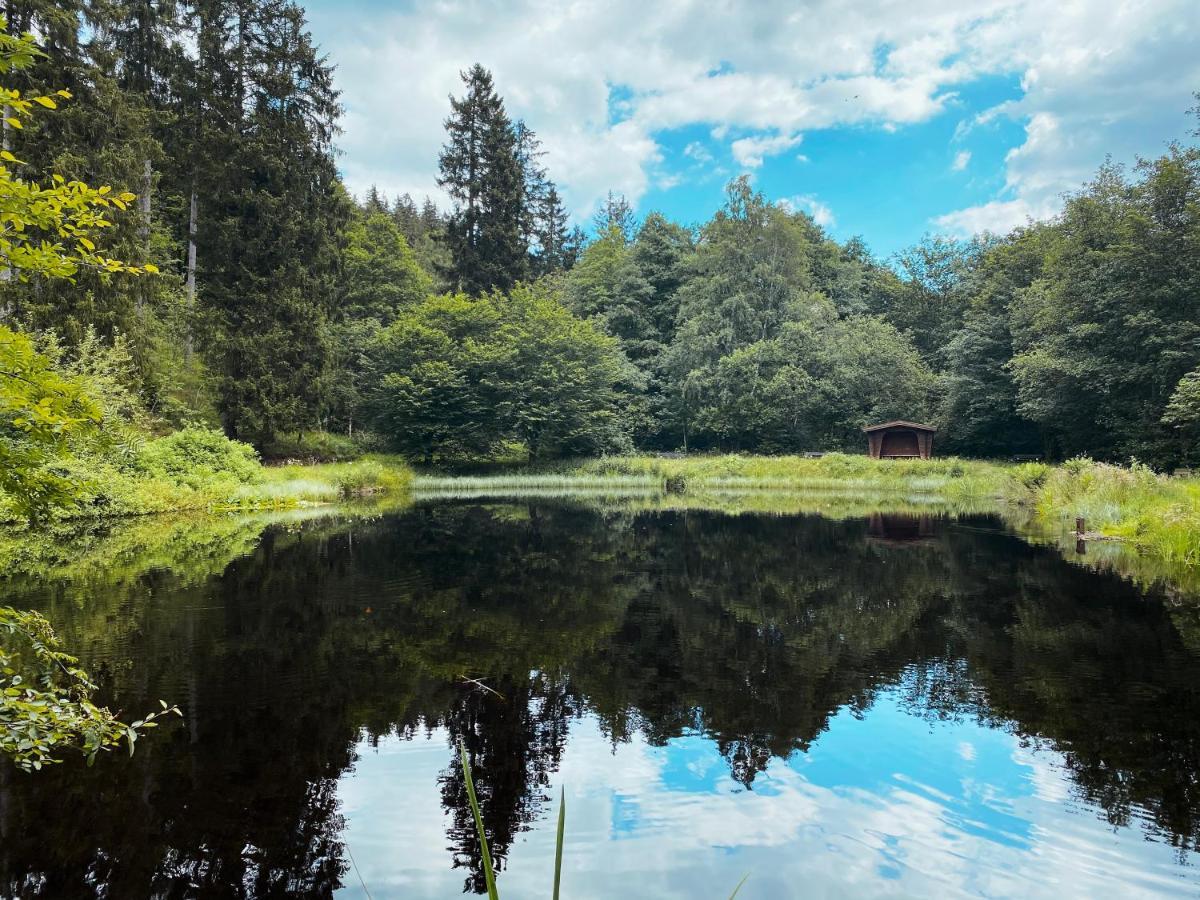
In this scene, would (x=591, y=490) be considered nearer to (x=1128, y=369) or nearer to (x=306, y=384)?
(x=306, y=384)

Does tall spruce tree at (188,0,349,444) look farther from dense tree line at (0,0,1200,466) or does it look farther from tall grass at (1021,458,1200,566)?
tall grass at (1021,458,1200,566)

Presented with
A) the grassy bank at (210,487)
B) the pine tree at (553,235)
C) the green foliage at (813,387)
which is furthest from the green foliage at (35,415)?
the pine tree at (553,235)

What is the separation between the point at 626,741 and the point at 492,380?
31.7m

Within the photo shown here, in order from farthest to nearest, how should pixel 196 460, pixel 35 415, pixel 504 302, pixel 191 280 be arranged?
1. pixel 504 302
2. pixel 191 280
3. pixel 196 460
4. pixel 35 415

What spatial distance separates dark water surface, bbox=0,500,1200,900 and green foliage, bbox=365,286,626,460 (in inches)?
970

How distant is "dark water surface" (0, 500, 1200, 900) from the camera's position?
3680 millimetres

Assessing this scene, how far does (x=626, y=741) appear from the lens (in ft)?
17.3

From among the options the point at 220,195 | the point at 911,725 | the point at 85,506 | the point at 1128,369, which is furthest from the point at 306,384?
the point at 1128,369

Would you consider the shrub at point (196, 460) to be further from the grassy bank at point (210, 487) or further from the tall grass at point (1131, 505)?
the tall grass at point (1131, 505)

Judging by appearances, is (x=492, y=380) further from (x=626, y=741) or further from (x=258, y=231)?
(x=626, y=741)

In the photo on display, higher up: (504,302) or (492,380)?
(504,302)

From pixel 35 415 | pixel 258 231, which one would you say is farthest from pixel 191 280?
pixel 35 415

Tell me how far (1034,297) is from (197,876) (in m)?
40.5

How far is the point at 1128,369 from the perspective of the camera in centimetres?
2816
